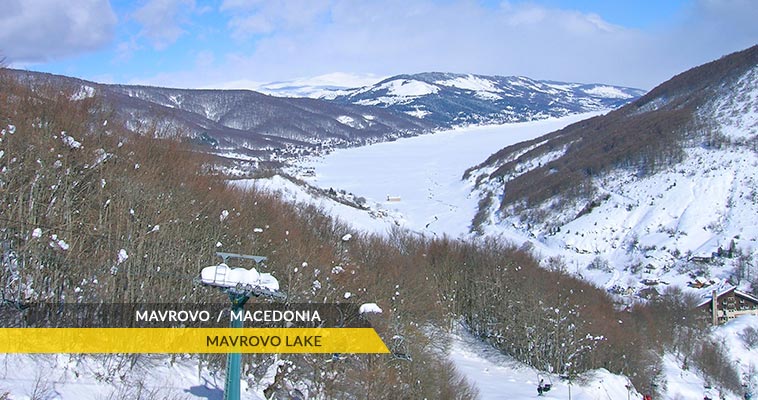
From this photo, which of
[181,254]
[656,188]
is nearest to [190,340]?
[181,254]

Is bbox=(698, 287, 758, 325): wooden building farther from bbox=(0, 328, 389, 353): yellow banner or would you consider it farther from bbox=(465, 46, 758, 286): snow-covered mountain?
bbox=(0, 328, 389, 353): yellow banner

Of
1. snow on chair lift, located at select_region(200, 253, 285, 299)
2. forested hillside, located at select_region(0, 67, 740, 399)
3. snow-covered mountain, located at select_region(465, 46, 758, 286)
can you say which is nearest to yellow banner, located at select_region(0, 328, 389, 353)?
forested hillside, located at select_region(0, 67, 740, 399)

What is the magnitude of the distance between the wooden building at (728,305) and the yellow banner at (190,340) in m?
72.3

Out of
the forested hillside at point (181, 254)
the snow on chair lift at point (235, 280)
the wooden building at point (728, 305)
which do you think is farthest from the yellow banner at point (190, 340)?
the wooden building at point (728, 305)

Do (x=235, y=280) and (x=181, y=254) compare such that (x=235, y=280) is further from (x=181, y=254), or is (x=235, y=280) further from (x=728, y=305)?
(x=728, y=305)

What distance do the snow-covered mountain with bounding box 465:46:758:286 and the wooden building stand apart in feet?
24.9

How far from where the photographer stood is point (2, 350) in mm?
13359

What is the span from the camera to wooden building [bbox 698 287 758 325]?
80750mm

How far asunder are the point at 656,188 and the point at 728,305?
1597 inches

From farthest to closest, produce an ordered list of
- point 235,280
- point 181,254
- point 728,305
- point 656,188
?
point 656,188 → point 728,305 → point 181,254 → point 235,280

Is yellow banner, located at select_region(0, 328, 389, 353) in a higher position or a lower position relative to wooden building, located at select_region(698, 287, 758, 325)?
higher

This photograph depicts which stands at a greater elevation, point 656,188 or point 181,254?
point 656,188

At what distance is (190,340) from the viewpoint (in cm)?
1919

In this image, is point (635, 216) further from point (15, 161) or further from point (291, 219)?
point (15, 161)
